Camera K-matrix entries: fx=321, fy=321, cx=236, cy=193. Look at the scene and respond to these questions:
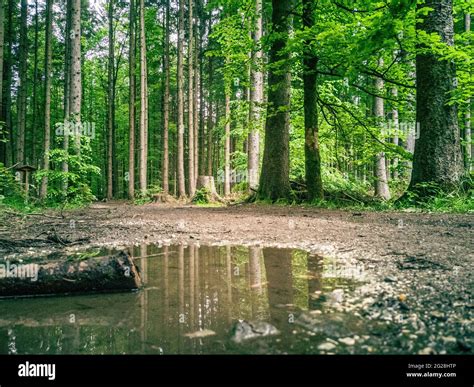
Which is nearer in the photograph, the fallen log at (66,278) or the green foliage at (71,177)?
the fallen log at (66,278)

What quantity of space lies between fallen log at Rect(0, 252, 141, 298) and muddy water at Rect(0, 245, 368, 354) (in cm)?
9

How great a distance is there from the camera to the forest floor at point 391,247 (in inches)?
59.6

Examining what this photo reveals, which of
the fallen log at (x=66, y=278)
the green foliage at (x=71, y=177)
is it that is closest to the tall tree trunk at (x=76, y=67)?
the green foliage at (x=71, y=177)

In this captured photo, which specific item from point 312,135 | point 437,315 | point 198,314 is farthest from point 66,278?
point 312,135

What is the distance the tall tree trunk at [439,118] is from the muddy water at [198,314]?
5379 mm

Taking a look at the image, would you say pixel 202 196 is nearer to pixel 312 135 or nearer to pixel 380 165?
pixel 312 135

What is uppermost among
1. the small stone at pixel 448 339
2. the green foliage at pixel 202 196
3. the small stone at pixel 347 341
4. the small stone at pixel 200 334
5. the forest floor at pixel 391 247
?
the green foliage at pixel 202 196

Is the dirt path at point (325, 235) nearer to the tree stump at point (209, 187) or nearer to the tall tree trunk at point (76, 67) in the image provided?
the tall tree trunk at point (76, 67)

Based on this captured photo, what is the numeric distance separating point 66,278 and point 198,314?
1.03m

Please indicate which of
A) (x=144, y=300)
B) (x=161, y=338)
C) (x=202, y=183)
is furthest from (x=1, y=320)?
(x=202, y=183)

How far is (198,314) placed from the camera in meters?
1.70

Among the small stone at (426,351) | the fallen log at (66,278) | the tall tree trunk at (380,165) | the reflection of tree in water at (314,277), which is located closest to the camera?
the small stone at (426,351)

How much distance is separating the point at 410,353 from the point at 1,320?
1960 millimetres
